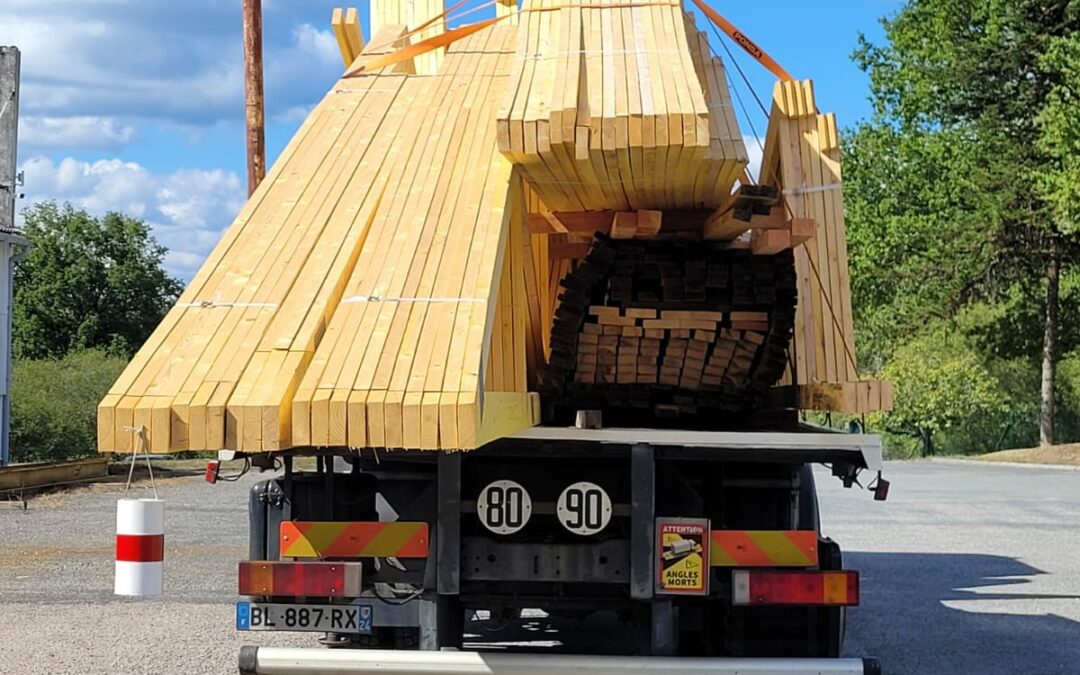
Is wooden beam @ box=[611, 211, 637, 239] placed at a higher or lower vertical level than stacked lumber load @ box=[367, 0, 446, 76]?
lower

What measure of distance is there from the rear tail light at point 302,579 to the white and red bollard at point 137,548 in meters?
0.83

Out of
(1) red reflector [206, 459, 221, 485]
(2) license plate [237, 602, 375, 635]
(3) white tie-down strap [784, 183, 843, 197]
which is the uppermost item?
(3) white tie-down strap [784, 183, 843, 197]

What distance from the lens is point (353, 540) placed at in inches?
243

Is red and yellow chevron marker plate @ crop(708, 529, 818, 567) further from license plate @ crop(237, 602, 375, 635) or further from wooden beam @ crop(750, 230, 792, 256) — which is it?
license plate @ crop(237, 602, 375, 635)

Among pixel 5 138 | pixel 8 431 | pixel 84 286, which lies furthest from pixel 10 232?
pixel 84 286

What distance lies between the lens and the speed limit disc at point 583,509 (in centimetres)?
619

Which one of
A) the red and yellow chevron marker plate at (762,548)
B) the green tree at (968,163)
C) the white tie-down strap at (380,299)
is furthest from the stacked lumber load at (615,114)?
the green tree at (968,163)

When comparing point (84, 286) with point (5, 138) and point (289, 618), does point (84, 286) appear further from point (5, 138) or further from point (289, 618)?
point (289, 618)

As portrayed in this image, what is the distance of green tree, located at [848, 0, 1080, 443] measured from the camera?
117ft

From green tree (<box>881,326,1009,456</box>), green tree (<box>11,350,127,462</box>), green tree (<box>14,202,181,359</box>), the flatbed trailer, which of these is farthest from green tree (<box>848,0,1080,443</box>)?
green tree (<box>14,202,181,359</box>)

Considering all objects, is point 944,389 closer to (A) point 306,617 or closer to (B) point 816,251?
(B) point 816,251

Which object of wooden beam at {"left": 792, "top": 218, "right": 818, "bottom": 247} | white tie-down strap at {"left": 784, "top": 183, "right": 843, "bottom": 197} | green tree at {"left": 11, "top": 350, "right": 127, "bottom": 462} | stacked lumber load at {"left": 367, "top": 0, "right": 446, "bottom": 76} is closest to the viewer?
wooden beam at {"left": 792, "top": 218, "right": 818, "bottom": 247}

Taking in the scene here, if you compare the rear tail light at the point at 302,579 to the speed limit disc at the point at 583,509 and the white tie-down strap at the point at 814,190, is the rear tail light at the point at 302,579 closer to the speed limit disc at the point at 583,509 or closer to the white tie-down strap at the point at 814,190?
the speed limit disc at the point at 583,509

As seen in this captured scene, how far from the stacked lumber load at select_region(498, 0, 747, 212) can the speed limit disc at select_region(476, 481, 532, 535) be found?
149cm
